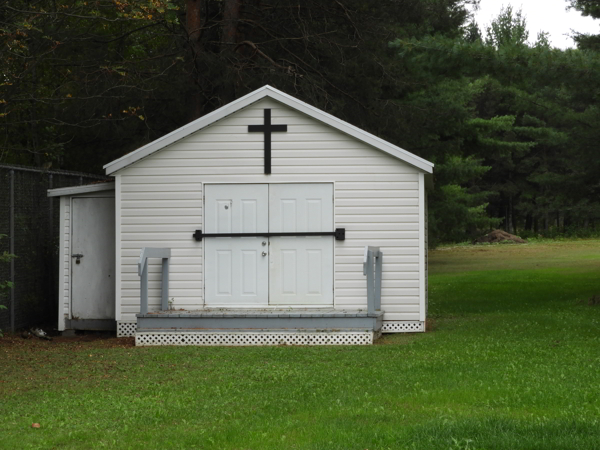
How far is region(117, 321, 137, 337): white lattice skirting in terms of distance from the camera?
13898 millimetres

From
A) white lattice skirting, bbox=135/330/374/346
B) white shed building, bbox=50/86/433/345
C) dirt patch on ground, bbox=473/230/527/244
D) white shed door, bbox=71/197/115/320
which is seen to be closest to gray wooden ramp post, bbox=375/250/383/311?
white shed building, bbox=50/86/433/345

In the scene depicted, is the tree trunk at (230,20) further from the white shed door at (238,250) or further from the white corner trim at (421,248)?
the white corner trim at (421,248)


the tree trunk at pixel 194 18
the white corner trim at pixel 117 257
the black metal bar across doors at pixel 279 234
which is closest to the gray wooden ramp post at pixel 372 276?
the black metal bar across doors at pixel 279 234

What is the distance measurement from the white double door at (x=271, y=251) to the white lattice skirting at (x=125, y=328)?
127cm

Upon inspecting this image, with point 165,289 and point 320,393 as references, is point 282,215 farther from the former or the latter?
point 320,393

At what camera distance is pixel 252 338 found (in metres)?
12.7

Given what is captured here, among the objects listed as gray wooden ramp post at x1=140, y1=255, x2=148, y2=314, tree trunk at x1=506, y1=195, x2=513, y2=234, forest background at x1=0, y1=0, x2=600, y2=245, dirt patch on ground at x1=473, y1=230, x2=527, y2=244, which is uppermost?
forest background at x1=0, y1=0, x2=600, y2=245

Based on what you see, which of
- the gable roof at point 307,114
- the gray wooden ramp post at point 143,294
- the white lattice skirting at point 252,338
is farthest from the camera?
the gable roof at point 307,114

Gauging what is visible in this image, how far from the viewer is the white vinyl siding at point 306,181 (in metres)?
13.7

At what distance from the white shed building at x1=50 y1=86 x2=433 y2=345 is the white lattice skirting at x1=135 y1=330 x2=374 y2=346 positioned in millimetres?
801

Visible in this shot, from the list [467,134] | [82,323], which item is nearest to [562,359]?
[82,323]

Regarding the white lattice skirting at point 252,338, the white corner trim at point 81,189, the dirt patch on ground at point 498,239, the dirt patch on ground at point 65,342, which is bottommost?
the dirt patch on ground at point 65,342

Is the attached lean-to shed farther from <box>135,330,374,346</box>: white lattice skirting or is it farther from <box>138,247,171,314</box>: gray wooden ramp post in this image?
<box>135,330,374,346</box>: white lattice skirting

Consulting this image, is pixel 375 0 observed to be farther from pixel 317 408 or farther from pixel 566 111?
pixel 317 408
